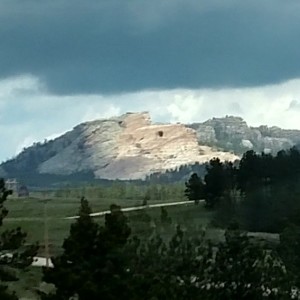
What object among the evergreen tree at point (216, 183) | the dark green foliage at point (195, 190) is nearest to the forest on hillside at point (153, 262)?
the evergreen tree at point (216, 183)

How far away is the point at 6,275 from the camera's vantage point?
4641 cm

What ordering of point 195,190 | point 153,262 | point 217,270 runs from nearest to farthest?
point 217,270 → point 153,262 → point 195,190

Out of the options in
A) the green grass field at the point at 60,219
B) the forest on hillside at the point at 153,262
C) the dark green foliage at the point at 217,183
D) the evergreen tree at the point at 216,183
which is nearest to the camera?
the forest on hillside at the point at 153,262

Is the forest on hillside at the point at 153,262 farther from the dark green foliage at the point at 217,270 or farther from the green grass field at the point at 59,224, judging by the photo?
the green grass field at the point at 59,224

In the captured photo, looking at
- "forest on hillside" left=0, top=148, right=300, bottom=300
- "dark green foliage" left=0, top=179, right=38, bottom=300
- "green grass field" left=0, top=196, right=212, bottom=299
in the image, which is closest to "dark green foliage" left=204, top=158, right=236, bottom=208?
"green grass field" left=0, top=196, right=212, bottom=299

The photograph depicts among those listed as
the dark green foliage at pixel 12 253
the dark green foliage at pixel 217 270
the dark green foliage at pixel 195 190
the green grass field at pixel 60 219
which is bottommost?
the dark green foliage at pixel 217 270

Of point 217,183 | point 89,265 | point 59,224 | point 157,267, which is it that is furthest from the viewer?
point 59,224

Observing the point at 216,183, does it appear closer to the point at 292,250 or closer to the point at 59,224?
the point at 59,224

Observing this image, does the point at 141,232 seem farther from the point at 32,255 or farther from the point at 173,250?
the point at 32,255

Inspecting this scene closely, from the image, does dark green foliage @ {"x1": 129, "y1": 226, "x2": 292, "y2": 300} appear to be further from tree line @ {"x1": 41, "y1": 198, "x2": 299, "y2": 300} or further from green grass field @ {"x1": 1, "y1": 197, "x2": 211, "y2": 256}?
green grass field @ {"x1": 1, "y1": 197, "x2": 211, "y2": 256}

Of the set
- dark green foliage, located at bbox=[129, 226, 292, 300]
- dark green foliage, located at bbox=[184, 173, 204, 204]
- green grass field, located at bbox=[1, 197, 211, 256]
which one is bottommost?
dark green foliage, located at bbox=[129, 226, 292, 300]

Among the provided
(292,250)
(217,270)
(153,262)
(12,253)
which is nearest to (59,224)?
(292,250)

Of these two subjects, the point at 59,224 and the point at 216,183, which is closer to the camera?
Answer: the point at 216,183

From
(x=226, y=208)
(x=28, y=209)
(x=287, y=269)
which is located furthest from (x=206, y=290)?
(x=28, y=209)
